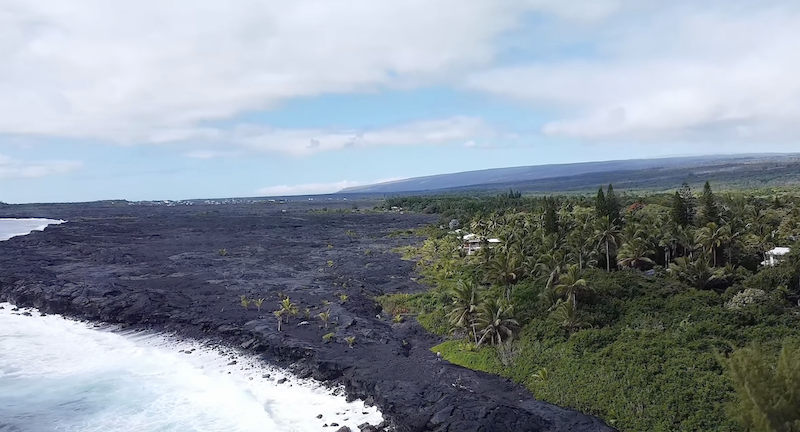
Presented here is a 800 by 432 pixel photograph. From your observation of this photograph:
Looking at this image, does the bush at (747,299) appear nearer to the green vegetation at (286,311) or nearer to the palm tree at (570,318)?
the palm tree at (570,318)

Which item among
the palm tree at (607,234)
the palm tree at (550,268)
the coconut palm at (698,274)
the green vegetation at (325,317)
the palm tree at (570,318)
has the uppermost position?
the palm tree at (607,234)

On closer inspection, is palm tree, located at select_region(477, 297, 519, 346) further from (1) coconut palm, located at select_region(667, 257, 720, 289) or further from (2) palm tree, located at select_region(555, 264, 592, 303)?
(1) coconut palm, located at select_region(667, 257, 720, 289)

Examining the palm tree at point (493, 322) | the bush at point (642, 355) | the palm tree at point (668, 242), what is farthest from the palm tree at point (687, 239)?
the palm tree at point (493, 322)

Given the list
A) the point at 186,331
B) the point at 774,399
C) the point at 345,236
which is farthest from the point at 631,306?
the point at 345,236

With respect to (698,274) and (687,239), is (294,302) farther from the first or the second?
(687,239)

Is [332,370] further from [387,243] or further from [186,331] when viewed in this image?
[387,243]

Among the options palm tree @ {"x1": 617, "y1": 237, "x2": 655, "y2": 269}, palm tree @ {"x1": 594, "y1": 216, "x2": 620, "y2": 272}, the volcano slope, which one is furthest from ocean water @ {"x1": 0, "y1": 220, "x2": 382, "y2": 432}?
palm tree @ {"x1": 594, "y1": 216, "x2": 620, "y2": 272}
